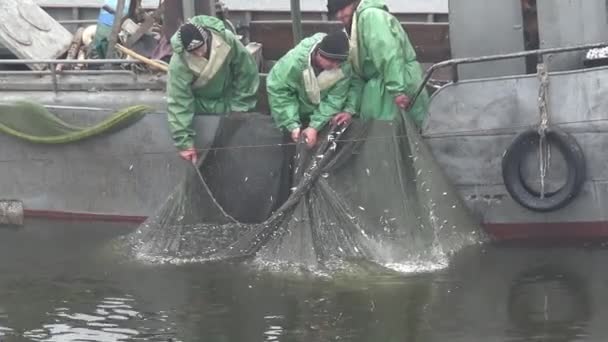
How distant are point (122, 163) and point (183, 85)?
4.84 feet

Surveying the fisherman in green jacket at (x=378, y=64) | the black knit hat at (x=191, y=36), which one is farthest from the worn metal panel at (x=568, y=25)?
the black knit hat at (x=191, y=36)

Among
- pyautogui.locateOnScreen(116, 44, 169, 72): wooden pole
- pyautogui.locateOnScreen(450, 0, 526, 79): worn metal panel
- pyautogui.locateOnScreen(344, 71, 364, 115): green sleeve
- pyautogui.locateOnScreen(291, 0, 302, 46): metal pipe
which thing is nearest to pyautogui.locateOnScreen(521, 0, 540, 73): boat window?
pyautogui.locateOnScreen(450, 0, 526, 79): worn metal panel

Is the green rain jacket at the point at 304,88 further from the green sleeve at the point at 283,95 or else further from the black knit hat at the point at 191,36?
the black knit hat at the point at 191,36

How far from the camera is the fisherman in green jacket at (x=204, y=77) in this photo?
12.6 meters

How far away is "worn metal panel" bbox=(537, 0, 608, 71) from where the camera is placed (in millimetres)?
12688

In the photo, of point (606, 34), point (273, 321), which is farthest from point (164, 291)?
point (606, 34)

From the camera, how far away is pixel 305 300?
11.4 meters

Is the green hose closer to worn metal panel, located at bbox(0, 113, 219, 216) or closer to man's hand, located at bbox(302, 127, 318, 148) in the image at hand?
worn metal panel, located at bbox(0, 113, 219, 216)

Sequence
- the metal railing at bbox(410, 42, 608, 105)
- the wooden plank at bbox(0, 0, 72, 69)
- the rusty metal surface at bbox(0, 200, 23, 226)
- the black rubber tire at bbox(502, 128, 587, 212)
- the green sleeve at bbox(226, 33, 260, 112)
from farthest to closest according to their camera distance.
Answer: the wooden plank at bbox(0, 0, 72, 69)
the rusty metal surface at bbox(0, 200, 23, 226)
the green sleeve at bbox(226, 33, 260, 112)
the black rubber tire at bbox(502, 128, 587, 212)
the metal railing at bbox(410, 42, 608, 105)

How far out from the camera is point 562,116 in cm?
1234

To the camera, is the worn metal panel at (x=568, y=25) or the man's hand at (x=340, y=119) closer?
the man's hand at (x=340, y=119)

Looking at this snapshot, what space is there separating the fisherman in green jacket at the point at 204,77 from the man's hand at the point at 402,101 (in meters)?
1.57

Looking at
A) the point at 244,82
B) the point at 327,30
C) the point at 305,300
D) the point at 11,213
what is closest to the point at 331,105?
the point at 244,82

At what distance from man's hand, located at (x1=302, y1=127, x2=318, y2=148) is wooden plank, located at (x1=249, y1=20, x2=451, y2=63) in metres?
2.31
